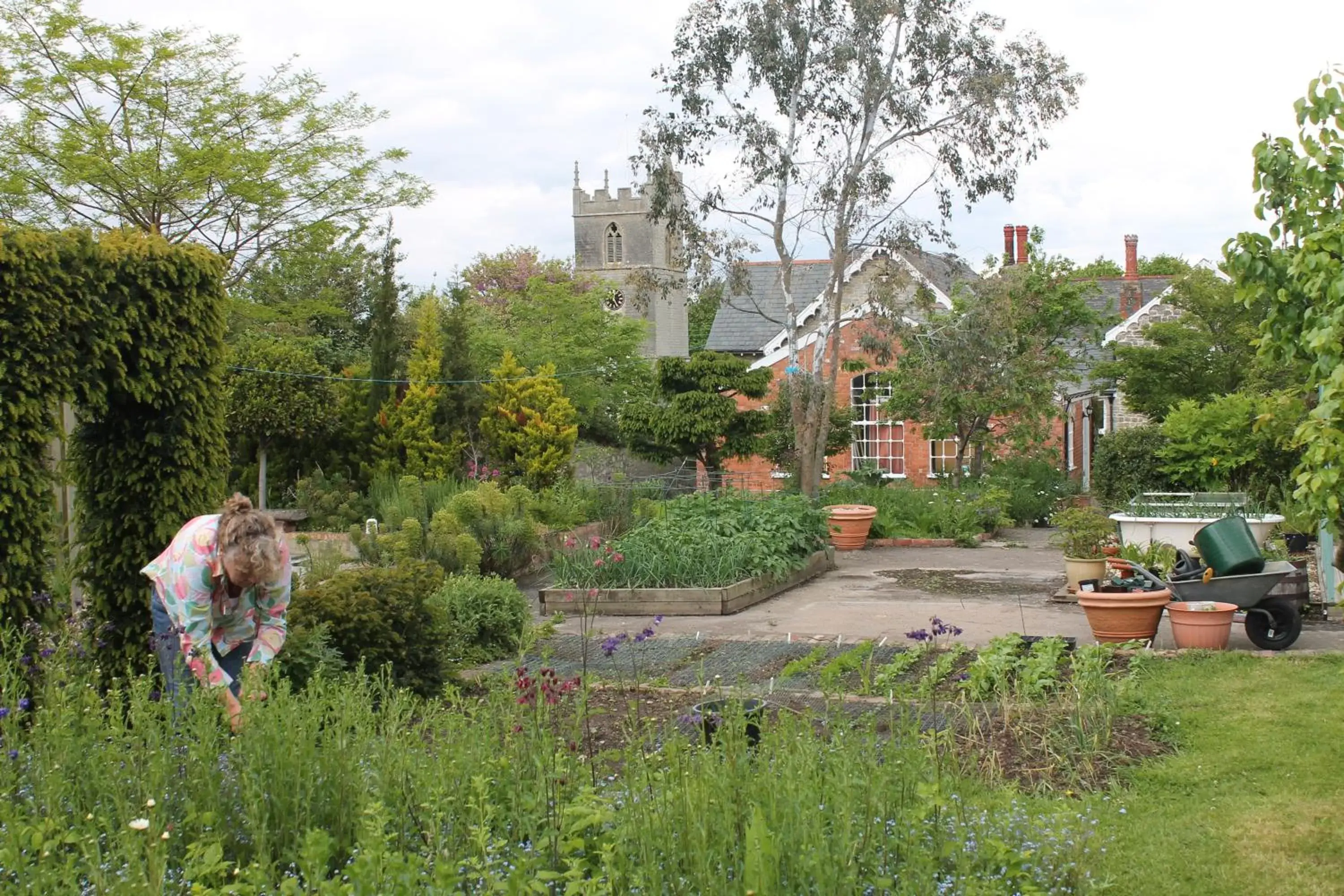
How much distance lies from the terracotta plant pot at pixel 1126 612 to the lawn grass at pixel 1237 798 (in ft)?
3.53

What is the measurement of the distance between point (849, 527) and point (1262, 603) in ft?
31.2

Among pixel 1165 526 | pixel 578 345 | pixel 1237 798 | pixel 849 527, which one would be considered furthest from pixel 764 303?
pixel 1237 798

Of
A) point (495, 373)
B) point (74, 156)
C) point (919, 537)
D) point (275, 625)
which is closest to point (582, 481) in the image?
point (495, 373)

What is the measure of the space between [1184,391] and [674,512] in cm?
1502

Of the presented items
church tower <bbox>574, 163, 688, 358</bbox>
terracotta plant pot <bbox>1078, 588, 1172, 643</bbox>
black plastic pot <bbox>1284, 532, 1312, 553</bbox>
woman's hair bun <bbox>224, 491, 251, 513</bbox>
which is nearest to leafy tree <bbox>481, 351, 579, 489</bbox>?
black plastic pot <bbox>1284, 532, 1312, 553</bbox>

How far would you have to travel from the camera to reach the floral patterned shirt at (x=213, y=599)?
4.88m

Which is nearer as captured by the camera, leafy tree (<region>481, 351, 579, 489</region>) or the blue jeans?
the blue jeans

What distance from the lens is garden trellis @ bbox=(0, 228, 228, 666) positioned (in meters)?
5.67

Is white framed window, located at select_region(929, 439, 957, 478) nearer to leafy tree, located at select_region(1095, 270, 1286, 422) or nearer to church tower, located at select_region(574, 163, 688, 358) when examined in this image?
leafy tree, located at select_region(1095, 270, 1286, 422)

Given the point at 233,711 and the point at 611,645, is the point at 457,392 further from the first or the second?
the point at 611,645

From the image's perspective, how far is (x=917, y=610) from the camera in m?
10.9

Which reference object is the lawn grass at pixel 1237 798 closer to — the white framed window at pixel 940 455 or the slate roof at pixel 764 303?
the white framed window at pixel 940 455

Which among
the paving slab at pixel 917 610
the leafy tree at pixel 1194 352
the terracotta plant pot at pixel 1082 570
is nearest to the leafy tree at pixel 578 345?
the leafy tree at pixel 1194 352

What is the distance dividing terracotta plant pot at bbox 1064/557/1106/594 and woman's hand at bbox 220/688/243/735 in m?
8.41
